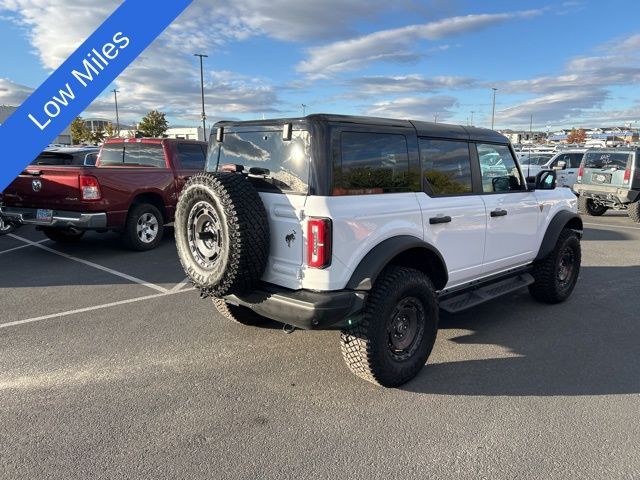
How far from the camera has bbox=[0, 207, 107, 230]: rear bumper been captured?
702 centimetres

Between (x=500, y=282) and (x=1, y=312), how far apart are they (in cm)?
514

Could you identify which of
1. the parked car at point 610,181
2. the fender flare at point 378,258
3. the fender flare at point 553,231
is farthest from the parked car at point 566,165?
the fender flare at point 378,258

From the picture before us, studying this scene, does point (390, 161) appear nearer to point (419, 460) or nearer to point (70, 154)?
point (419, 460)

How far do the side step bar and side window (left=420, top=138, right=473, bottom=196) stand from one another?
0.94 m

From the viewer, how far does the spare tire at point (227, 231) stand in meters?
3.13

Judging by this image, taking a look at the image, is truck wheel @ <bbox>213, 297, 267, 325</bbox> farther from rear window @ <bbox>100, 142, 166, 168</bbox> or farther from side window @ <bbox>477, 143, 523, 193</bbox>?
rear window @ <bbox>100, 142, 166, 168</bbox>

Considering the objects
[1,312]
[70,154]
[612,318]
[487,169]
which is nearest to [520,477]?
[487,169]

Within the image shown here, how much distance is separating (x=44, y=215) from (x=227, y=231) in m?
5.35

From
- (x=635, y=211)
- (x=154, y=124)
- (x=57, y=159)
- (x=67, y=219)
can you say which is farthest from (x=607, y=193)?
(x=154, y=124)

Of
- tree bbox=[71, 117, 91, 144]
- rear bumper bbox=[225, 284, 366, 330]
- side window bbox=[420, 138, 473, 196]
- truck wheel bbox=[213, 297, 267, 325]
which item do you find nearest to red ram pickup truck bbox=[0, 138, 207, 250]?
truck wheel bbox=[213, 297, 267, 325]

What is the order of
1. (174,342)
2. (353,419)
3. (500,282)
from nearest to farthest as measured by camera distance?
(353,419) < (174,342) < (500,282)

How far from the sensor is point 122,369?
3684 millimetres

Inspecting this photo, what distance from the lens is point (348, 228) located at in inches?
122

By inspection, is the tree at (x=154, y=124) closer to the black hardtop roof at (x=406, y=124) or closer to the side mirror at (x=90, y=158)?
the side mirror at (x=90, y=158)
